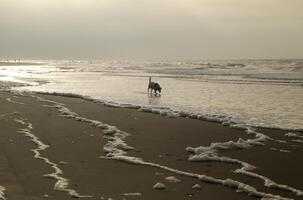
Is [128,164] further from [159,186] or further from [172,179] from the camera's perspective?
[159,186]

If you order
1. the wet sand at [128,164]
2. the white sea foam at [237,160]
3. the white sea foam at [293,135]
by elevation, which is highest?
the white sea foam at [293,135]

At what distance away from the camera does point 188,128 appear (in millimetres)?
12945

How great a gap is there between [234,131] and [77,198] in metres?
7.23

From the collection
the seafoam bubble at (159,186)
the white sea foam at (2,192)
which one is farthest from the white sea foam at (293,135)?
the white sea foam at (2,192)

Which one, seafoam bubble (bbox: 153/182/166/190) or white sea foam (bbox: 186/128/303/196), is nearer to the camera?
seafoam bubble (bbox: 153/182/166/190)

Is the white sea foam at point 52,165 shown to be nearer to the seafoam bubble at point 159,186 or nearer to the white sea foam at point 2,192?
the white sea foam at point 2,192

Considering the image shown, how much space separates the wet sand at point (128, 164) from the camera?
667 centimetres

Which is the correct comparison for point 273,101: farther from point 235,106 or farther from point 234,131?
point 234,131

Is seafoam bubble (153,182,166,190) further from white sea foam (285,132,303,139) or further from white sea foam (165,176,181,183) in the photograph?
white sea foam (285,132,303,139)

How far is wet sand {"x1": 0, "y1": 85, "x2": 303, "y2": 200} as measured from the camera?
667cm

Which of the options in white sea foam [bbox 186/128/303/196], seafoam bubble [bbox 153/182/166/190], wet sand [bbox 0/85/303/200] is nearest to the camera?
wet sand [bbox 0/85/303/200]

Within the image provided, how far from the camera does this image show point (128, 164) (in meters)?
8.36

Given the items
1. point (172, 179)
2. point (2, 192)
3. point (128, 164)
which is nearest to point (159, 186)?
point (172, 179)

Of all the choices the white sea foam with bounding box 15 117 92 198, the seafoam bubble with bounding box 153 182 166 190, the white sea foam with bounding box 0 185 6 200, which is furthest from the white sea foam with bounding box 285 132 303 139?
the white sea foam with bounding box 0 185 6 200
